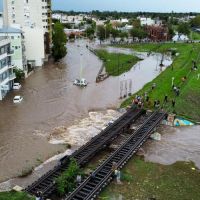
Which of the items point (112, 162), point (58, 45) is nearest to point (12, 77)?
point (58, 45)

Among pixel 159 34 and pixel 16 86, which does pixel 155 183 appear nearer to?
pixel 16 86

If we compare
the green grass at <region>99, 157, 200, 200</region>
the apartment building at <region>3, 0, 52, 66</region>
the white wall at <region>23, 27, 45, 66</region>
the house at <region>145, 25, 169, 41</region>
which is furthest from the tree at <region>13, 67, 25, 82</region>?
the house at <region>145, 25, 169, 41</region>

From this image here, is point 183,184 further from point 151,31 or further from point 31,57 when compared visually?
point 151,31

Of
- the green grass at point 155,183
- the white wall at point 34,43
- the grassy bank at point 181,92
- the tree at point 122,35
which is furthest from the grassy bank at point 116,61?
the green grass at point 155,183

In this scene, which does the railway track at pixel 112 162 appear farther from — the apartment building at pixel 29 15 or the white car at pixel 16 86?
the apartment building at pixel 29 15

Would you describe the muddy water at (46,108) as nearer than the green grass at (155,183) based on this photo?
No

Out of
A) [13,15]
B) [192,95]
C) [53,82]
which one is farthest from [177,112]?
[13,15]
